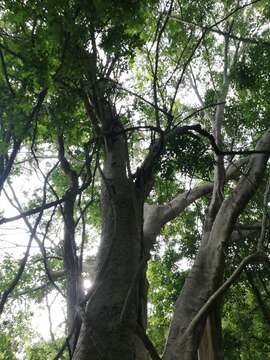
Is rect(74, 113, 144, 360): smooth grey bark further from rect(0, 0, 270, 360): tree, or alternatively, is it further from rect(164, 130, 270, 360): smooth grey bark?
rect(164, 130, 270, 360): smooth grey bark

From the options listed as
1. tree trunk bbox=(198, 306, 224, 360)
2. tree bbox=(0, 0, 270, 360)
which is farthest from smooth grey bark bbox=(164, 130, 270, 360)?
tree trunk bbox=(198, 306, 224, 360)

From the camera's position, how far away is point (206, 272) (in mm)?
3529

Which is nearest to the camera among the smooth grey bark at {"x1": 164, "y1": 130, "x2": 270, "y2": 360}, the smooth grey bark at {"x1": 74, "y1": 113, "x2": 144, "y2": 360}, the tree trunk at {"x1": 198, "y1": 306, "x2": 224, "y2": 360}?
the smooth grey bark at {"x1": 74, "y1": 113, "x2": 144, "y2": 360}

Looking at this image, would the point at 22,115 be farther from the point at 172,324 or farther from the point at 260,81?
the point at 260,81

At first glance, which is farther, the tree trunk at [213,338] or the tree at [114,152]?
the tree trunk at [213,338]

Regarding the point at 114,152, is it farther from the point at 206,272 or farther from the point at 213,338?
the point at 213,338

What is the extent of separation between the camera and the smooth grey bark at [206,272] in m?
2.95

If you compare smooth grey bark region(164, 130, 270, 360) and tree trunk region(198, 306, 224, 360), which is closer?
smooth grey bark region(164, 130, 270, 360)

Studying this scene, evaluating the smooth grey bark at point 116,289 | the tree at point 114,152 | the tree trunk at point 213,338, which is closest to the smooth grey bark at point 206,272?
the tree at point 114,152

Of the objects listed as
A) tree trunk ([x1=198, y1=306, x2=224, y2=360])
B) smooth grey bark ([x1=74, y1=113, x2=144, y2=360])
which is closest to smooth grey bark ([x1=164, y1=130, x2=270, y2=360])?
tree trunk ([x1=198, y1=306, x2=224, y2=360])

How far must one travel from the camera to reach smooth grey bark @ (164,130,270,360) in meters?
2.95

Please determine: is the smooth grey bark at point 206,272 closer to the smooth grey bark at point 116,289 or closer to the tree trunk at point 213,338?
the tree trunk at point 213,338

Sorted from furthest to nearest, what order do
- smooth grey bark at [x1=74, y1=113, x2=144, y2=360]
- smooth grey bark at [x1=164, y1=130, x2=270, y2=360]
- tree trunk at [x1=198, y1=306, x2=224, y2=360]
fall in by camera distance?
tree trunk at [x1=198, y1=306, x2=224, y2=360], smooth grey bark at [x1=164, y1=130, x2=270, y2=360], smooth grey bark at [x1=74, y1=113, x2=144, y2=360]

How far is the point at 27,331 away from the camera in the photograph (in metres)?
7.86
